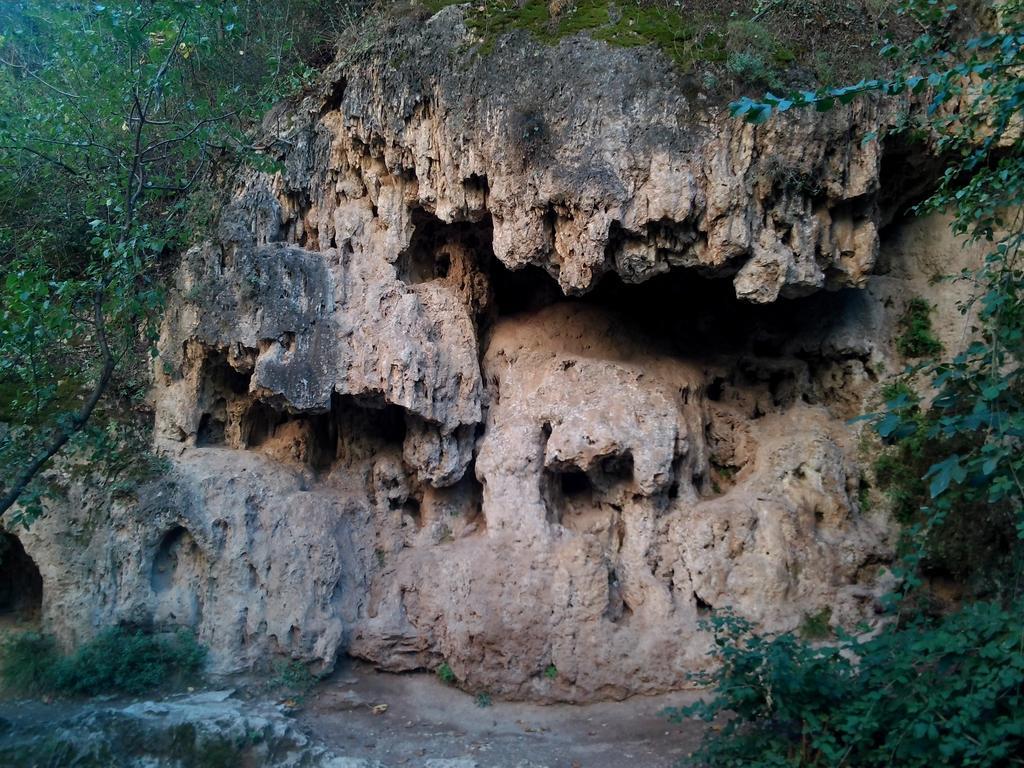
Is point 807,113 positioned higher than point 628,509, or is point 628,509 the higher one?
point 807,113

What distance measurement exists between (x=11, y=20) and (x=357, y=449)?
27.8ft

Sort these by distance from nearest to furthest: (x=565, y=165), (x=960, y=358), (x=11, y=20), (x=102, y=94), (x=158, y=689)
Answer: (x=960, y=358) → (x=158, y=689) → (x=565, y=165) → (x=102, y=94) → (x=11, y=20)

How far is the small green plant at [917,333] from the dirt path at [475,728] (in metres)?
4.89

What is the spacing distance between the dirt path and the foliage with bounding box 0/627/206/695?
4.35 feet

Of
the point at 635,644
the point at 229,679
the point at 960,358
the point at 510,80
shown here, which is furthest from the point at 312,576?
the point at 960,358

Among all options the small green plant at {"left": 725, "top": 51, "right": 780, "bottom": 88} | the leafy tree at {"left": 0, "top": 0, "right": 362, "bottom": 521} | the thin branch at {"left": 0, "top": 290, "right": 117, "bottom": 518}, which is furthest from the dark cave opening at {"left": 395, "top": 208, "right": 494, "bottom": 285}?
the thin branch at {"left": 0, "top": 290, "right": 117, "bottom": 518}

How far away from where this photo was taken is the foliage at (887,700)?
481 centimetres

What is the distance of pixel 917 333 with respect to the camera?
945 centimetres

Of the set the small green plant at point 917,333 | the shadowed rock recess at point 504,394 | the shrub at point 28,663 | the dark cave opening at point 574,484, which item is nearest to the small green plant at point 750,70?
the shadowed rock recess at point 504,394

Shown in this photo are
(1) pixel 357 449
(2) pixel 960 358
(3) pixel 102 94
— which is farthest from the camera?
(3) pixel 102 94

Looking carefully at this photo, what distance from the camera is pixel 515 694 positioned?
782cm

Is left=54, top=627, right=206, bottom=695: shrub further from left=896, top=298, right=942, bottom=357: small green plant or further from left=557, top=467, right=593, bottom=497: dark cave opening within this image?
left=896, top=298, right=942, bottom=357: small green plant

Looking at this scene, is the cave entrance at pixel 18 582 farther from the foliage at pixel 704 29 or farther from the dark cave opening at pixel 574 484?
the foliage at pixel 704 29

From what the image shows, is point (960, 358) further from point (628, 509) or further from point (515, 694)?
point (515, 694)
